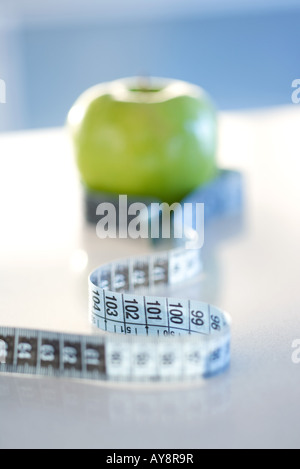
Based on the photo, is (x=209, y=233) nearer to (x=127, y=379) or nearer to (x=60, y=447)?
(x=127, y=379)

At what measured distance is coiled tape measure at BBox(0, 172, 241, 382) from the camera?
1102mm

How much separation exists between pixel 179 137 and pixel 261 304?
54 centimetres

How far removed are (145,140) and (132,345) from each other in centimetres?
75

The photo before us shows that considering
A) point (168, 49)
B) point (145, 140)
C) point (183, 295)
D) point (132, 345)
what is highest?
point (168, 49)

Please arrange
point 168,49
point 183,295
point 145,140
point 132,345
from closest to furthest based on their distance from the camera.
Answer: point 132,345 → point 183,295 → point 145,140 → point 168,49

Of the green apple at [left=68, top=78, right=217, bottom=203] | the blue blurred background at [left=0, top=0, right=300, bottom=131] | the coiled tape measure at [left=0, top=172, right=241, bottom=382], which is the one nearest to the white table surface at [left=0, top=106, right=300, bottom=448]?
the coiled tape measure at [left=0, top=172, right=241, bottom=382]

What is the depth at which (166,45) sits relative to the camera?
6.25 meters

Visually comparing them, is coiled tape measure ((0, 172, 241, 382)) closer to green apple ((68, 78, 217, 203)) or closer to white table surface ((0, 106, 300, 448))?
white table surface ((0, 106, 300, 448))

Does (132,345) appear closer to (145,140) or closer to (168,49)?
(145,140)

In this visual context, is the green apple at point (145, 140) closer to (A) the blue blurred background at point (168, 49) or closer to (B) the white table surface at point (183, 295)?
(B) the white table surface at point (183, 295)

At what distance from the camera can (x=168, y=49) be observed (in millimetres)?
6258

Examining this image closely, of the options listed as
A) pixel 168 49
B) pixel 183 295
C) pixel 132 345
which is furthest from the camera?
pixel 168 49

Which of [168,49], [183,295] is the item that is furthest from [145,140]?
[168,49]
